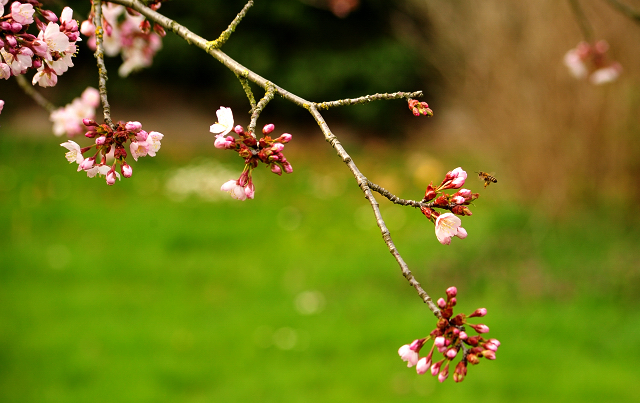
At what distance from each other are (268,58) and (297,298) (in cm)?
572

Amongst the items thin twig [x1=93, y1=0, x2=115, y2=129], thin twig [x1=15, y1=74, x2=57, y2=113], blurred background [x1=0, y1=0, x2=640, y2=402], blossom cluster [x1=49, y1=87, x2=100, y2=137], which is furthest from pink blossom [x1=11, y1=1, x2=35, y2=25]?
blurred background [x1=0, y1=0, x2=640, y2=402]

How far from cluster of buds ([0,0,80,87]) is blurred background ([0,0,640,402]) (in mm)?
2098

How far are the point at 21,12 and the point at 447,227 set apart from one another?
30.6 inches

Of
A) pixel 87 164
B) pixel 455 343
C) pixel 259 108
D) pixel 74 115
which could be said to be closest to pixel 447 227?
pixel 455 343

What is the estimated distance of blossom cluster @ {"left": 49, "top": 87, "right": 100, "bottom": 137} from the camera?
1.96m

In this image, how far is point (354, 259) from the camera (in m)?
4.96

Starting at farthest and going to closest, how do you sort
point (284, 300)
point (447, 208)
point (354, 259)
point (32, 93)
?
point (354, 259)
point (284, 300)
point (32, 93)
point (447, 208)

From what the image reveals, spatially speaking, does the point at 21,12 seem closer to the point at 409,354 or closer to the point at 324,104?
the point at 324,104

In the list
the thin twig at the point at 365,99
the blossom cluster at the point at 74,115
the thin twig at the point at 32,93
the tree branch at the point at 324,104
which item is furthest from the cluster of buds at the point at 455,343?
the blossom cluster at the point at 74,115

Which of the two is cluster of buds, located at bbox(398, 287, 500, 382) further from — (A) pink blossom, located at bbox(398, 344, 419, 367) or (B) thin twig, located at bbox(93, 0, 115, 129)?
(B) thin twig, located at bbox(93, 0, 115, 129)

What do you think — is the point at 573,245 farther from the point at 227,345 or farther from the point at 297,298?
the point at 227,345

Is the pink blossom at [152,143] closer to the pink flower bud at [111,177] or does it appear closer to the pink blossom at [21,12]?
the pink flower bud at [111,177]

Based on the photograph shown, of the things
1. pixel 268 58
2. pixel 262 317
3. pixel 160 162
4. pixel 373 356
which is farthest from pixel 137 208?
pixel 268 58

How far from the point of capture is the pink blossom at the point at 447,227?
977 millimetres
